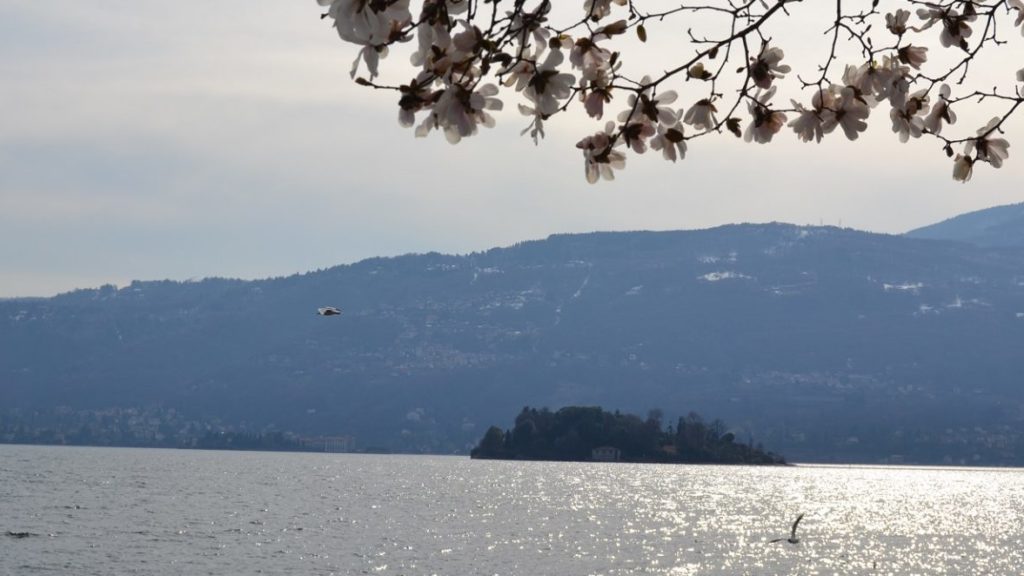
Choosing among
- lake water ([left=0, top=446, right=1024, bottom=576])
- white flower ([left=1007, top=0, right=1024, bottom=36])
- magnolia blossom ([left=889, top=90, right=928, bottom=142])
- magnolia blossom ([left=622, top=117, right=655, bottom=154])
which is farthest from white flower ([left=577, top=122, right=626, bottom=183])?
lake water ([left=0, top=446, right=1024, bottom=576])

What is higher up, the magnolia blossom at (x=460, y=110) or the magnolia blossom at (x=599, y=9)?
the magnolia blossom at (x=599, y=9)

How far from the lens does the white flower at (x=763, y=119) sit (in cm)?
835

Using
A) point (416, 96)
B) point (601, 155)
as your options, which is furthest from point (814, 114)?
point (416, 96)

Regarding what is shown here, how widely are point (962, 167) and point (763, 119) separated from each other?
1.36 metres

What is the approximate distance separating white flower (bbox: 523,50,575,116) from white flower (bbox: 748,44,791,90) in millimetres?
1465

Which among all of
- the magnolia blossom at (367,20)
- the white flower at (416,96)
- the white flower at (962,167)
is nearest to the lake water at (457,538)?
the white flower at (962,167)

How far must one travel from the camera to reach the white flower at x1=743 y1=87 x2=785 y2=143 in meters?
8.35

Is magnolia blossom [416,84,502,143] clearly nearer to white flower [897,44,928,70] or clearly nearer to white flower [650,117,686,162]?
white flower [650,117,686,162]

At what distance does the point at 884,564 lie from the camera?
114 meters

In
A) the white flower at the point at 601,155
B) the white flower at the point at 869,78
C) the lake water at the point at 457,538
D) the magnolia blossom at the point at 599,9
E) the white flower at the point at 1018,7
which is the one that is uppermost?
the white flower at the point at 1018,7

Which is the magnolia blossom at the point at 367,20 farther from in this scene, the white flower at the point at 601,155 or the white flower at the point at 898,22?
the white flower at the point at 898,22

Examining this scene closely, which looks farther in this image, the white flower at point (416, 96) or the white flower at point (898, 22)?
the white flower at point (898, 22)

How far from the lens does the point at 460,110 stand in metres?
7.14

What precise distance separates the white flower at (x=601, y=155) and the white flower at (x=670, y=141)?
0.64 ft
